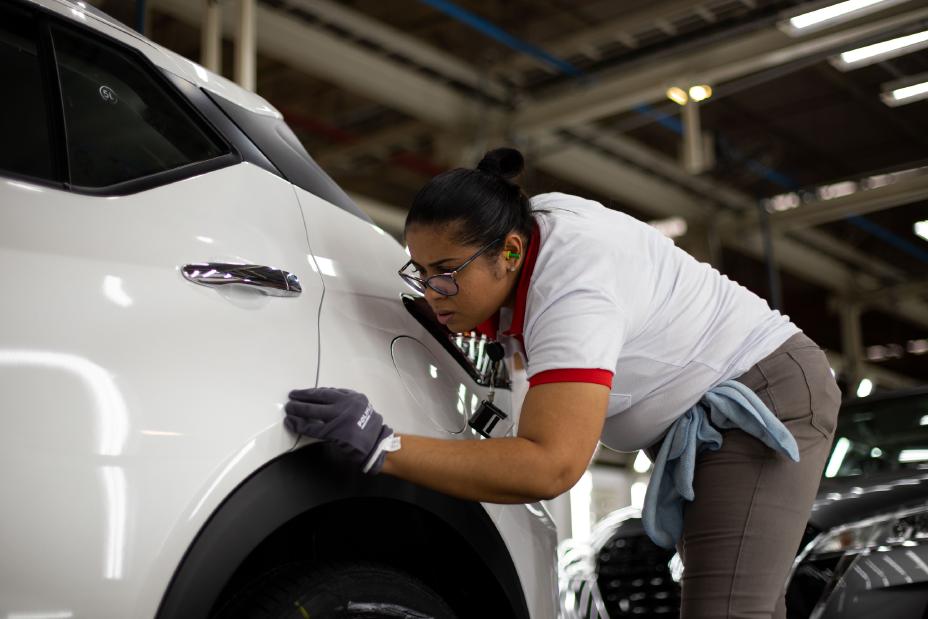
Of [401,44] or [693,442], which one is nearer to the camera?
[693,442]

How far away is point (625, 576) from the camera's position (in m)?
3.42

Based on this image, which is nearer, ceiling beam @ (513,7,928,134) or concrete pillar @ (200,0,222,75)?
concrete pillar @ (200,0,222,75)

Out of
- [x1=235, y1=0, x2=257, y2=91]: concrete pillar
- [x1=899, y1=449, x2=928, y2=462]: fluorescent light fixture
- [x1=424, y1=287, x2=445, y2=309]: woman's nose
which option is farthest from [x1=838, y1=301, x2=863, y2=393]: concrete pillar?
[x1=424, y1=287, x2=445, y2=309]: woman's nose

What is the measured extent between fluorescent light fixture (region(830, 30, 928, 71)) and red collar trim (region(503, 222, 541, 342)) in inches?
220

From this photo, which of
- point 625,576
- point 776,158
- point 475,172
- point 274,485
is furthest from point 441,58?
point 274,485

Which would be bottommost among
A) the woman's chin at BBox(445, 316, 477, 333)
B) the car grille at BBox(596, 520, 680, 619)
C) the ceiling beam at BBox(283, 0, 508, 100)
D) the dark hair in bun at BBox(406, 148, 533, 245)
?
the car grille at BBox(596, 520, 680, 619)

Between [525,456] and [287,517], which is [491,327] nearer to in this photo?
[525,456]

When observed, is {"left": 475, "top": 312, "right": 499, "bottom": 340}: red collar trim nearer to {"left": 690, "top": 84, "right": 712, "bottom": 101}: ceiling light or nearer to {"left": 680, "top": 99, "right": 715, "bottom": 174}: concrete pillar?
{"left": 690, "top": 84, "right": 712, "bottom": 101}: ceiling light

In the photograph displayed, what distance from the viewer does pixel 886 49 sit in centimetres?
671

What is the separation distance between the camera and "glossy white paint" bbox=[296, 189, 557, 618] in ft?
5.40

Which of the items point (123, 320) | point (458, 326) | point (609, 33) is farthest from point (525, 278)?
point (609, 33)

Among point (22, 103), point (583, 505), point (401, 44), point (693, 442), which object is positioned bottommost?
point (693, 442)

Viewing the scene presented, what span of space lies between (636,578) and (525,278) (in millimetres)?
1904

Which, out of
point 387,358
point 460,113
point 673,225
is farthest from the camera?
point 673,225
